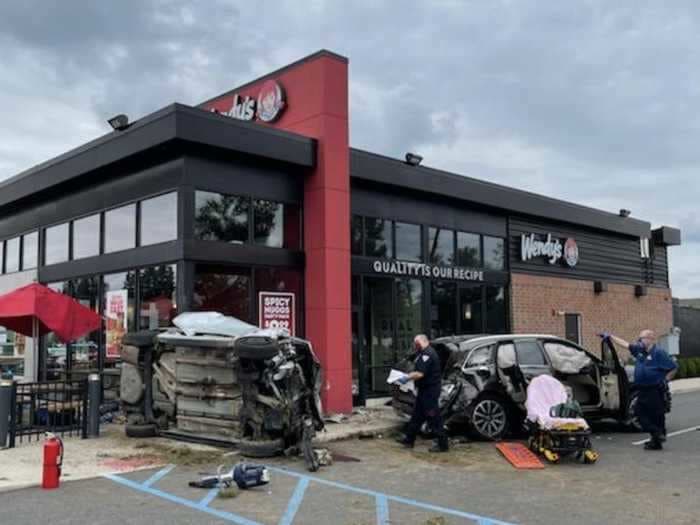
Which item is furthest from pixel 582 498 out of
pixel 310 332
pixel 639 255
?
pixel 639 255

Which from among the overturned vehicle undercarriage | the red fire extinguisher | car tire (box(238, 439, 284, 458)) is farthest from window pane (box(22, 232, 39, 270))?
the red fire extinguisher

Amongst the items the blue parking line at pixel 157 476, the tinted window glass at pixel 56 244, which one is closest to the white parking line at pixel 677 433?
the blue parking line at pixel 157 476

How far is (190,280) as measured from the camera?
42.1 feet

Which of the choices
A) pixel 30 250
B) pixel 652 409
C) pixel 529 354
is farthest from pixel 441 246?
pixel 30 250

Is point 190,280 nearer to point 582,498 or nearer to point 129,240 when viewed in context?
point 129,240

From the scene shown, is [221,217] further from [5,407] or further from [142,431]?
[5,407]

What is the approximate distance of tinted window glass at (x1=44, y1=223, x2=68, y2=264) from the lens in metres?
16.9

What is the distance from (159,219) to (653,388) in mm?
9173

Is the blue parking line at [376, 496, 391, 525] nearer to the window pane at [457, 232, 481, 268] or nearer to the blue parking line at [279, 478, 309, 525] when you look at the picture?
the blue parking line at [279, 478, 309, 525]

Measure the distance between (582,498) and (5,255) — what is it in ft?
57.0

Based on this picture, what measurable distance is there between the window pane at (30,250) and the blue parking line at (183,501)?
1114cm

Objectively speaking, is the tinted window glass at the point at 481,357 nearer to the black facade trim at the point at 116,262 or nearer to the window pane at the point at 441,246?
the black facade trim at the point at 116,262

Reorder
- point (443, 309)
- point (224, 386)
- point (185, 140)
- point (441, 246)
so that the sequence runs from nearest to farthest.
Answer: point (224, 386) < point (185, 140) < point (443, 309) < point (441, 246)

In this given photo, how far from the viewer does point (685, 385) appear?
880 inches
